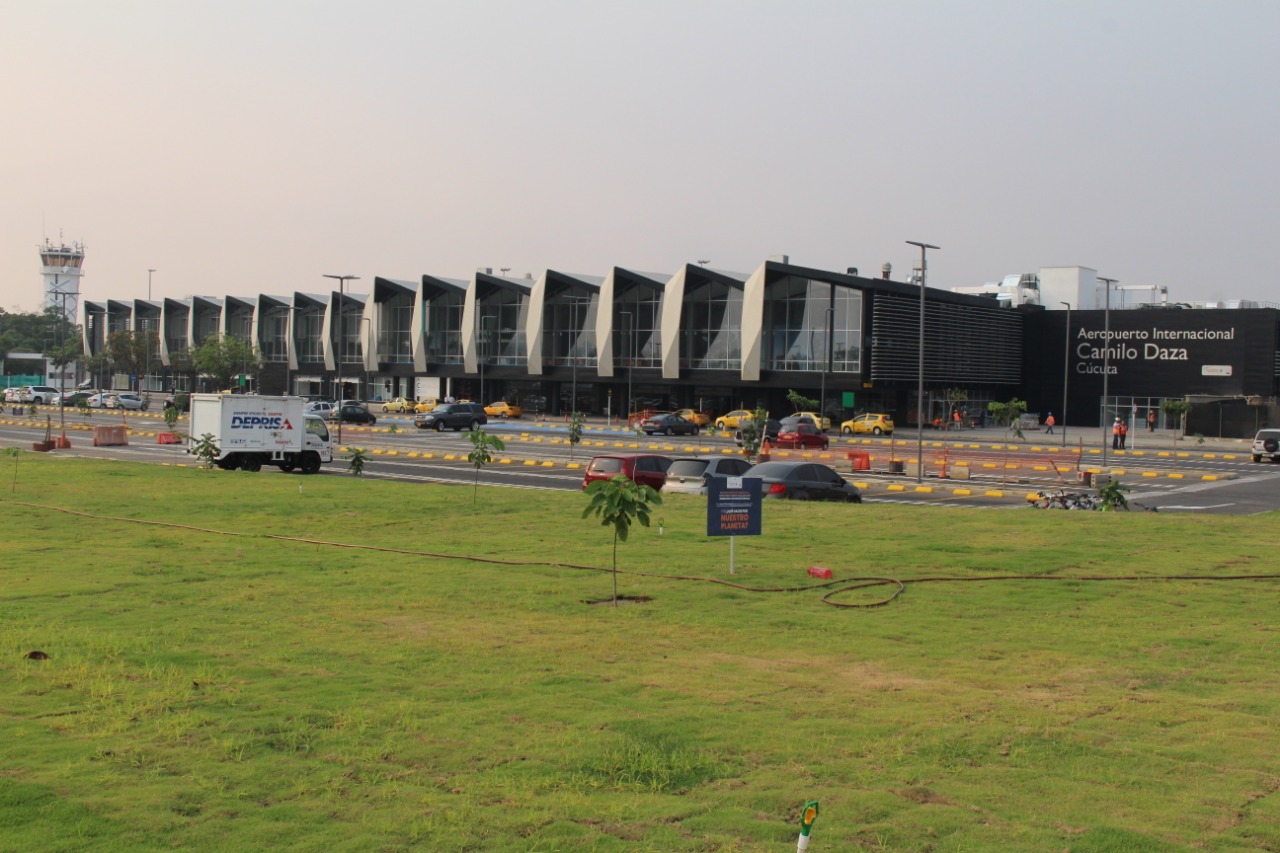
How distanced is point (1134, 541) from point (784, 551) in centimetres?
693

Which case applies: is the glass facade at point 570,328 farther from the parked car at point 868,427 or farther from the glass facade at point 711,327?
the parked car at point 868,427

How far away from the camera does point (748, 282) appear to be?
283ft

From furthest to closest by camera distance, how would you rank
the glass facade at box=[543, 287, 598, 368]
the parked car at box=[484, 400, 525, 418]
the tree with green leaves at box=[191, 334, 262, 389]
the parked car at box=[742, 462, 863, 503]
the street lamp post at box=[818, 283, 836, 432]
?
the tree with green leaves at box=[191, 334, 262, 389], the glass facade at box=[543, 287, 598, 368], the parked car at box=[484, 400, 525, 418], the street lamp post at box=[818, 283, 836, 432], the parked car at box=[742, 462, 863, 503]

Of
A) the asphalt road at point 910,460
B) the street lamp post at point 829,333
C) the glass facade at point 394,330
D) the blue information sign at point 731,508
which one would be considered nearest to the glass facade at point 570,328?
the glass facade at point 394,330

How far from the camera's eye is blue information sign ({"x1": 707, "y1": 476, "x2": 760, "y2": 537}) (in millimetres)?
16797

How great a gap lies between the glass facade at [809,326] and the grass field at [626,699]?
61.8m

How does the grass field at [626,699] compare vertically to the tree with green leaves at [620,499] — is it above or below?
below

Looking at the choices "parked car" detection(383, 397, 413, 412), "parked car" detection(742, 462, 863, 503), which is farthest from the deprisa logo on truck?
"parked car" detection(383, 397, 413, 412)

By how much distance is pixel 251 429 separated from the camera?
38469mm

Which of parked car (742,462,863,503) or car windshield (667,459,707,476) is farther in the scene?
car windshield (667,459,707,476)

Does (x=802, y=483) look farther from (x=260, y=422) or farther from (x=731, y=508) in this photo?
(x=260, y=422)

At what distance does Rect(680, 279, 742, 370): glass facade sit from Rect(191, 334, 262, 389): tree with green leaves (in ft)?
150

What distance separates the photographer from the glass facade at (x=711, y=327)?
8806 centimetres

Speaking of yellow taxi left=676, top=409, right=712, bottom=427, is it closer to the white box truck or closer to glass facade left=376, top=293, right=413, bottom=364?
glass facade left=376, top=293, right=413, bottom=364
